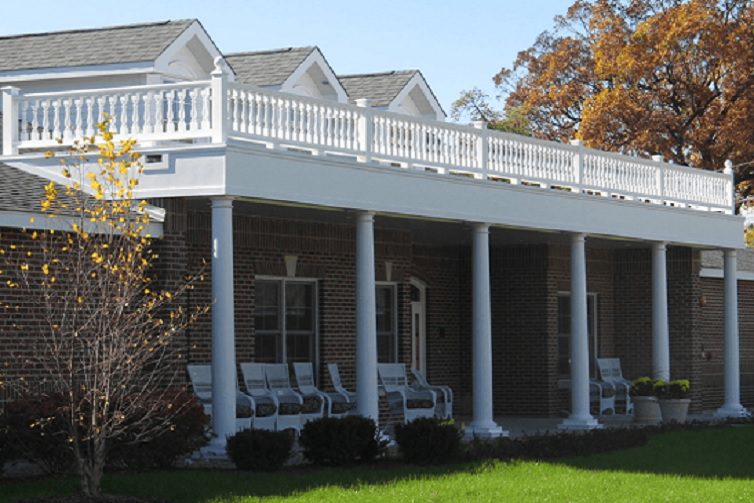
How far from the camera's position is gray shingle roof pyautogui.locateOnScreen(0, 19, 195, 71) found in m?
27.3

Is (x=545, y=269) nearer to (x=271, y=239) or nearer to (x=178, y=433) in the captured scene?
(x=271, y=239)

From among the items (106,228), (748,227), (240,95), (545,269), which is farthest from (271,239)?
(748,227)

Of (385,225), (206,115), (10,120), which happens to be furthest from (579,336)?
(10,120)

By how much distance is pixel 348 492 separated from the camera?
16031 mm

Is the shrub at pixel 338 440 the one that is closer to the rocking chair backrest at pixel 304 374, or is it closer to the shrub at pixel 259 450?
the shrub at pixel 259 450

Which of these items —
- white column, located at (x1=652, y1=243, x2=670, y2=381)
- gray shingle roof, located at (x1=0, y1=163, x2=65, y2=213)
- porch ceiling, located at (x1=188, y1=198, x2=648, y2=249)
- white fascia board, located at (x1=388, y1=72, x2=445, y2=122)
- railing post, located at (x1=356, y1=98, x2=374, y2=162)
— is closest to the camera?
gray shingle roof, located at (x1=0, y1=163, x2=65, y2=213)

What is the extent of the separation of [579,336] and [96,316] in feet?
37.2

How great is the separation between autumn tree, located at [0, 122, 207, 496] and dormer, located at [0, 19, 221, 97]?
7.07 metres

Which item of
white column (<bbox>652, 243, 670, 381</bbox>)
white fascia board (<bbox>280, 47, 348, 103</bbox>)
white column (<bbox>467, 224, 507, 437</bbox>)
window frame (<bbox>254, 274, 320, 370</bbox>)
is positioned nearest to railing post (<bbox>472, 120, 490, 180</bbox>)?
white column (<bbox>467, 224, 507, 437</bbox>)

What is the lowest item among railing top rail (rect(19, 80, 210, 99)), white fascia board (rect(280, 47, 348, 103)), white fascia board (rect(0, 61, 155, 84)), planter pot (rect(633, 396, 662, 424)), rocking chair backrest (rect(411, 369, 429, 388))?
planter pot (rect(633, 396, 662, 424))

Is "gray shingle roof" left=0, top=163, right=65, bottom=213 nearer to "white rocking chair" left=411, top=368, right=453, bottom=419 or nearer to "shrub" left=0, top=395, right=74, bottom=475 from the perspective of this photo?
"shrub" left=0, top=395, right=74, bottom=475

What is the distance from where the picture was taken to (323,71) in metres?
30.2

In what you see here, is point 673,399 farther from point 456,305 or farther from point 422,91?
point 422,91

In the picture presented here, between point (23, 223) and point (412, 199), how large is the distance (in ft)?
20.9
